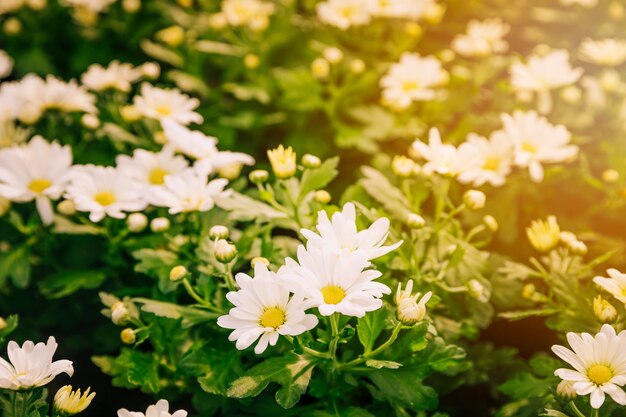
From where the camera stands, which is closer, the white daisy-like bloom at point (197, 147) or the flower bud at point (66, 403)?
the flower bud at point (66, 403)

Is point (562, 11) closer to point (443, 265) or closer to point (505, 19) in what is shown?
point (505, 19)

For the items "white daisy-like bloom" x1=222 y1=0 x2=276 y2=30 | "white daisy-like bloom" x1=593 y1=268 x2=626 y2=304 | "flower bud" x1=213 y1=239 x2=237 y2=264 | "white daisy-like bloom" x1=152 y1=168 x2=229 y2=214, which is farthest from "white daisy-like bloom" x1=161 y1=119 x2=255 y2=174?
"white daisy-like bloom" x1=593 y1=268 x2=626 y2=304

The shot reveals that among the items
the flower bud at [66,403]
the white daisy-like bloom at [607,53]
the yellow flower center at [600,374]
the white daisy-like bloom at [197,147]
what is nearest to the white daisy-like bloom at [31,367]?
the flower bud at [66,403]

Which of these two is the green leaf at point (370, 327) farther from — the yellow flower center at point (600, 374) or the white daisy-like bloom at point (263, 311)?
the yellow flower center at point (600, 374)

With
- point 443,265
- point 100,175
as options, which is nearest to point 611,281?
point 443,265

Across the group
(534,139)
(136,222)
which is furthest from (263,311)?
(534,139)

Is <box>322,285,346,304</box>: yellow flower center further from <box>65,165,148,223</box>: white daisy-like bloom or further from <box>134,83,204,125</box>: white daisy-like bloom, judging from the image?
<box>134,83,204,125</box>: white daisy-like bloom
